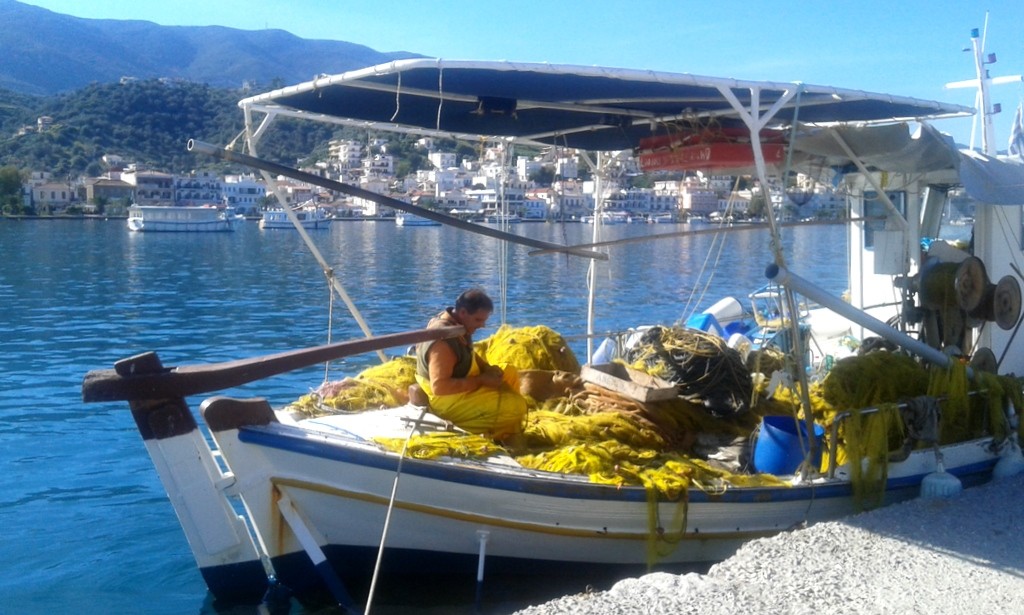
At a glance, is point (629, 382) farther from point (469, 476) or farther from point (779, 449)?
point (469, 476)

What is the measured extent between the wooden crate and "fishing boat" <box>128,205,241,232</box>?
257 feet

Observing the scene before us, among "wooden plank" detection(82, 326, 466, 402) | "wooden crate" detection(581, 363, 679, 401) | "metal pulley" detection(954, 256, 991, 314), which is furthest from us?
"metal pulley" detection(954, 256, 991, 314)

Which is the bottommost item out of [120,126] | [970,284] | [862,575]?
[862,575]

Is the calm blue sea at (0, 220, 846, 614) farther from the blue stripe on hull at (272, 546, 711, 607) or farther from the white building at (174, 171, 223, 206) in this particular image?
the white building at (174, 171, 223, 206)

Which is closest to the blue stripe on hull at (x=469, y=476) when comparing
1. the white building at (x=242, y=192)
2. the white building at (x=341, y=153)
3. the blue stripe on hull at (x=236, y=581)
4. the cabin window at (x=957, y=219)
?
the blue stripe on hull at (x=236, y=581)

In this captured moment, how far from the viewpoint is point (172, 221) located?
3250 inches

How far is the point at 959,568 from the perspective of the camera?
5.87 metres

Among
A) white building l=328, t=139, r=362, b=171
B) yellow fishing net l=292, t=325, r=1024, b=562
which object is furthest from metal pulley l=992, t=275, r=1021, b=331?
white building l=328, t=139, r=362, b=171

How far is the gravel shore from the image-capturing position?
17.4 ft

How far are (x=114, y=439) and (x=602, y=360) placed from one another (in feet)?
21.9

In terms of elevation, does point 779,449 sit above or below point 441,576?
above

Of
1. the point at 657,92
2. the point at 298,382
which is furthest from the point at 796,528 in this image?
the point at 298,382

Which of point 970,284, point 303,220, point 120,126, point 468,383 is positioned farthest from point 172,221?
point 970,284

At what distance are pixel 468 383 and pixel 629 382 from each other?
1.50m
